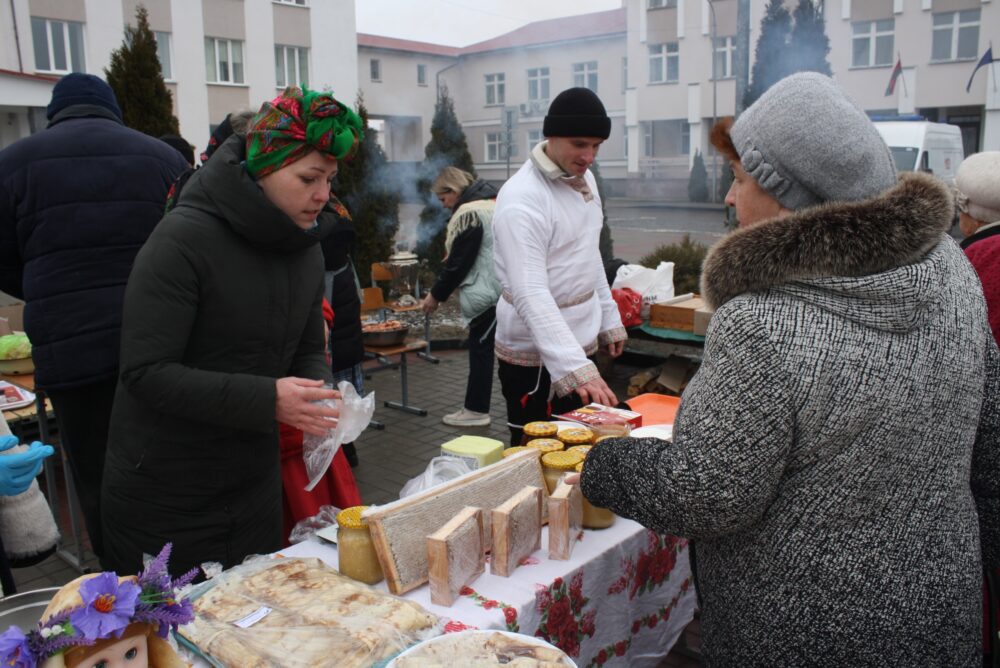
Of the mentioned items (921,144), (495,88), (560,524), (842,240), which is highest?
(495,88)

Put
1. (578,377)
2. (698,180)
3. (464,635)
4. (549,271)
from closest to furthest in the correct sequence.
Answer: (464,635) → (578,377) → (549,271) → (698,180)

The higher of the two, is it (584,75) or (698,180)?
(584,75)

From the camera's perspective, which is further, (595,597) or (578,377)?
(578,377)

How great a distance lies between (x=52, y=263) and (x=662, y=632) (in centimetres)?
229

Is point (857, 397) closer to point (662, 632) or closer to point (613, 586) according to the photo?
point (613, 586)

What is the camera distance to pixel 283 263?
206cm

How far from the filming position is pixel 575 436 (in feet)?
7.78

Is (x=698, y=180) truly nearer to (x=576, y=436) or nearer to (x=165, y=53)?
(x=165, y=53)

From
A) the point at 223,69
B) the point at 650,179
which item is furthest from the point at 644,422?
the point at 650,179

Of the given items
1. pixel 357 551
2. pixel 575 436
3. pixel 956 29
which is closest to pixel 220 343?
pixel 357 551

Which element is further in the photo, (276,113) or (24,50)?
(24,50)

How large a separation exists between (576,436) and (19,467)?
1.45 m

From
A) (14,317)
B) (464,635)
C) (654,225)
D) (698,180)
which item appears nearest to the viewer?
(464,635)

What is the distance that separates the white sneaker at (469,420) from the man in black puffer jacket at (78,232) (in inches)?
143
